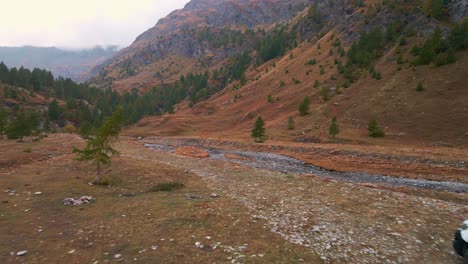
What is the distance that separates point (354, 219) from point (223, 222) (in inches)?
363

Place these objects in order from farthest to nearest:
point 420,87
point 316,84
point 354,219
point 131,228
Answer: point 316,84, point 420,87, point 354,219, point 131,228

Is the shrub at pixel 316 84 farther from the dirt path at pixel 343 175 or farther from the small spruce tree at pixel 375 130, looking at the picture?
the dirt path at pixel 343 175

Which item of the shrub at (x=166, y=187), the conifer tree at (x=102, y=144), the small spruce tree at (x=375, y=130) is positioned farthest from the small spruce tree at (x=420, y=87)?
the conifer tree at (x=102, y=144)

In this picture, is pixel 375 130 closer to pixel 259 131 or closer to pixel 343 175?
pixel 259 131

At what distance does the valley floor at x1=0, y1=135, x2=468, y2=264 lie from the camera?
13.5m

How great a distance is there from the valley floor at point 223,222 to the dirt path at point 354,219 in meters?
0.07

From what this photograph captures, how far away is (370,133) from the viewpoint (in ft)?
217

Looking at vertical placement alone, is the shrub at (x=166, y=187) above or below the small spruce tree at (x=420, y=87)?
below

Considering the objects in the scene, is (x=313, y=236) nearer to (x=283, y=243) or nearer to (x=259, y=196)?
(x=283, y=243)

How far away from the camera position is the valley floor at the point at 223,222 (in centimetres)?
1350

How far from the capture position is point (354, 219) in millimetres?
18844

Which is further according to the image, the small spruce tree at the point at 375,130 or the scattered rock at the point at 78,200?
the small spruce tree at the point at 375,130

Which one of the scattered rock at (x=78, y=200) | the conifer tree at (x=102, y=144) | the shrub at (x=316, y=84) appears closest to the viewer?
the scattered rock at (x=78, y=200)

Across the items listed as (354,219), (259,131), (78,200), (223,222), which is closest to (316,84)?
(259,131)
